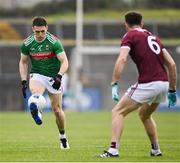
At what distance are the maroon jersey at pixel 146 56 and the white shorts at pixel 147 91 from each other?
9 centimetres

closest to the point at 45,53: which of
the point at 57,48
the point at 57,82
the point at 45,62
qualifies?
the point at 45,62

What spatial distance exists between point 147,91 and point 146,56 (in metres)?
0.58

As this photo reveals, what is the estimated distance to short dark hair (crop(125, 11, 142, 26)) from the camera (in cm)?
1444

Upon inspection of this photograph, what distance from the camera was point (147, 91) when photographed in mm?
14500

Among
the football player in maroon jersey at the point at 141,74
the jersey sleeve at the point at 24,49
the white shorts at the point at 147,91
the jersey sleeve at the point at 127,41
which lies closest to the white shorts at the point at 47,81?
the jersey sleeve at the point at 24,49

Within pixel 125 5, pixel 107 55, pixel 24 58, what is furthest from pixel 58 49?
pixel 125 5

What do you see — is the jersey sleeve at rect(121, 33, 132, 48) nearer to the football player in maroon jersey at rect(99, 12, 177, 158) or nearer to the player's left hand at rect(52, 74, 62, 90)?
the football player in maroon jersey at rect(99, 12, 177, 158)

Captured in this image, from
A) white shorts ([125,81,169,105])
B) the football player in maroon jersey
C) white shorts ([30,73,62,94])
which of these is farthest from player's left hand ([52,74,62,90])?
white shorts ([125,81,169,105])

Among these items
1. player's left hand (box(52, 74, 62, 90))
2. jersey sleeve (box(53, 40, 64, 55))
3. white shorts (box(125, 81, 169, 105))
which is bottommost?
white shorts (box(125, 81, 169, 105))

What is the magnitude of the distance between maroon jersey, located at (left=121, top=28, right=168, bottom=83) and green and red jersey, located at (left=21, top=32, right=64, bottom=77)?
254 centimetres

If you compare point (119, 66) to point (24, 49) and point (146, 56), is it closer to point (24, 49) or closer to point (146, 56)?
point (146, 56)

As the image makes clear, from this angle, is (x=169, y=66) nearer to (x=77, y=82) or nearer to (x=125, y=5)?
(x=77, y=82)

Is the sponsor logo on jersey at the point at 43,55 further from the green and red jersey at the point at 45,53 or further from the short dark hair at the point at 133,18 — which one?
the short dark hair at the point at 133,18

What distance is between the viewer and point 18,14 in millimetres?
63719
